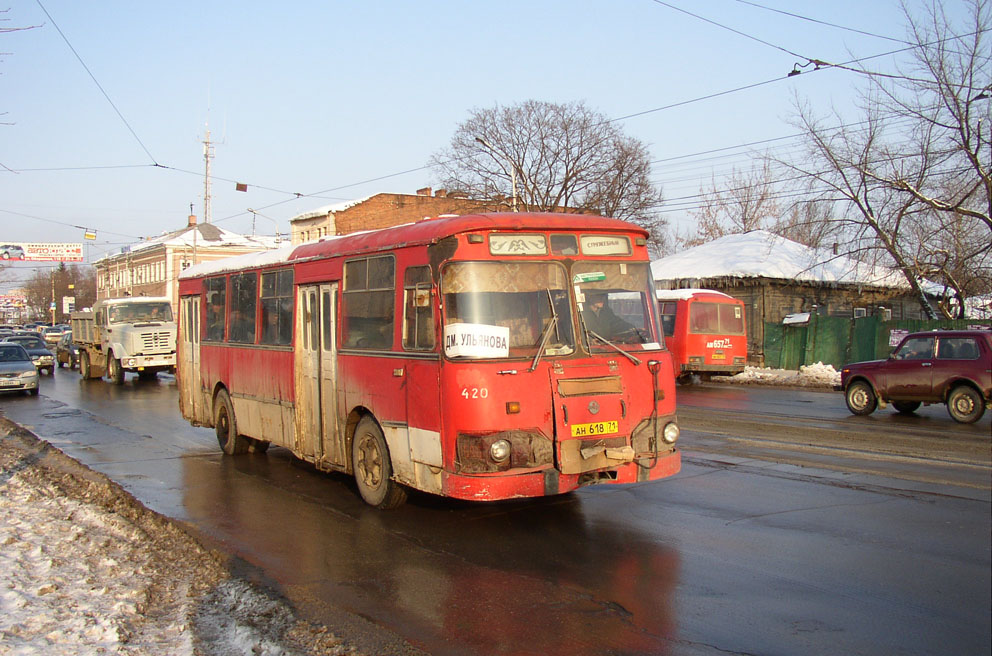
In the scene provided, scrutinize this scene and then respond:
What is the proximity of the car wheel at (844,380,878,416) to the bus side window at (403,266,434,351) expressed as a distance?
1290 cm

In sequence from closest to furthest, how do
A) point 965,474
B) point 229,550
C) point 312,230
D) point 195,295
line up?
point 229,550 → point 965,474 → point 195,295 → point 312,230

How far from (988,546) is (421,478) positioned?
4.93m

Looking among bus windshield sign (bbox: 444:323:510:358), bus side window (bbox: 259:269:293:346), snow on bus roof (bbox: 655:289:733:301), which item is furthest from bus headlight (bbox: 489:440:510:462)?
snow on bus roof (bbox: 655:289:733:301)

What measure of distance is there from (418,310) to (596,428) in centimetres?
202

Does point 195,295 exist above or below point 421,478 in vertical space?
above

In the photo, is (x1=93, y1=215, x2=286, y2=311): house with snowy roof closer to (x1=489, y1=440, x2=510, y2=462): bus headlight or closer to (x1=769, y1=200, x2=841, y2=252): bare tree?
(x1=769, y1=200, x2=841, y2=252): bare tree

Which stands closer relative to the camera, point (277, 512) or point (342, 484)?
point (277, 512)

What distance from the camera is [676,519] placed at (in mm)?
8367

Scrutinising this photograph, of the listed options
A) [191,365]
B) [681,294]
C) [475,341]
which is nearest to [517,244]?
[475,341]

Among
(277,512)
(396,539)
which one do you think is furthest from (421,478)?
(277,512)

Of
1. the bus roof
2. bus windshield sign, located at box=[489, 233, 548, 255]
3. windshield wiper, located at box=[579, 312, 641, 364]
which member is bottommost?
windshield wiper, located at box=[579, 312, 641, 364]

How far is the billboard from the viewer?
246ft

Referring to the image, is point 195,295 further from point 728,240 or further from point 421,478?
point 728,240

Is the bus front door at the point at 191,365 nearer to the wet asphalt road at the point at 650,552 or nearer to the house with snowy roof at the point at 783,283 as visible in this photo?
the wet asphalt road at the point at 650,552
